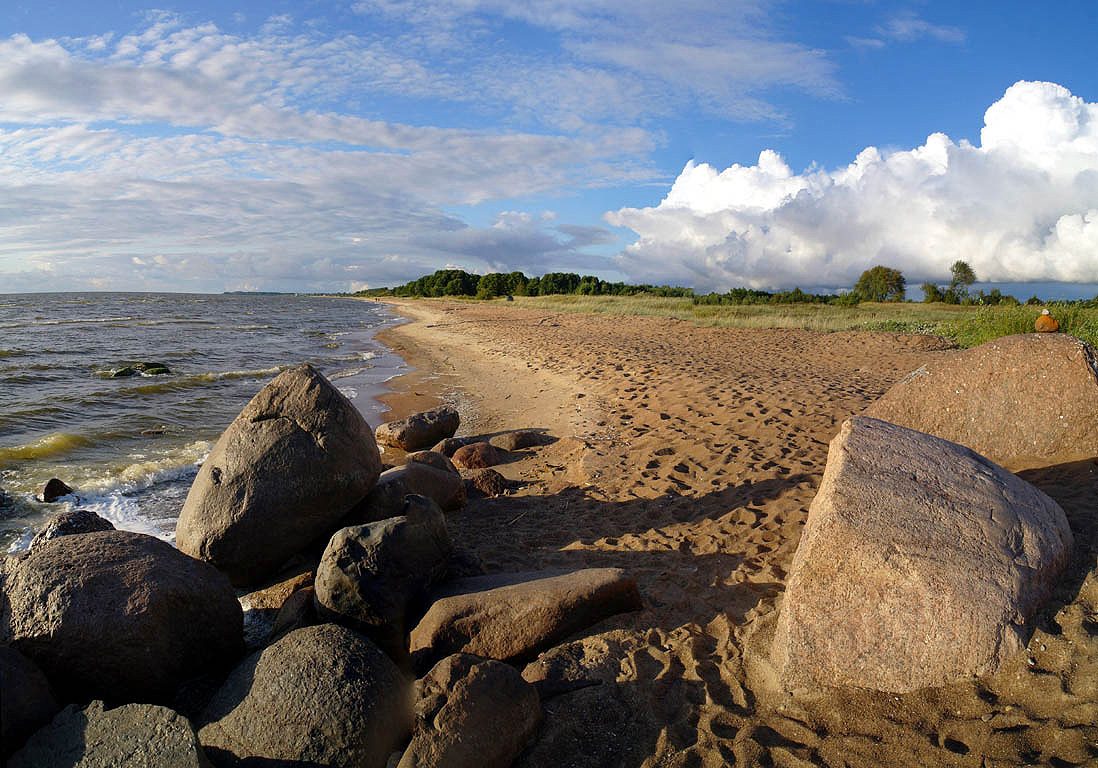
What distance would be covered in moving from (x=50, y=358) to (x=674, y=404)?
75.2 ft

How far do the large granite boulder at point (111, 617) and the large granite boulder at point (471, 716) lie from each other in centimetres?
155

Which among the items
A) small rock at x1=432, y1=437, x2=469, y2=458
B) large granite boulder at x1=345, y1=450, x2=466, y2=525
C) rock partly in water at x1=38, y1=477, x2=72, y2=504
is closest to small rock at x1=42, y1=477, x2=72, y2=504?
rock partly in water at x1=38, y1=477, x2=72, y2=504

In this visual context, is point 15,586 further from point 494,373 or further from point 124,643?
point 494,373

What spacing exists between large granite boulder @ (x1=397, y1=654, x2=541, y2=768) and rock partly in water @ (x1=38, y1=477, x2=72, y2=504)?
7.18m

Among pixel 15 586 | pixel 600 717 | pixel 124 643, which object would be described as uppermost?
pixel 15 586

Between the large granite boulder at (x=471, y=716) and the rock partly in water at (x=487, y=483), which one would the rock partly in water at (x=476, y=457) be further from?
the large granite boulder at (x=471, y=716)

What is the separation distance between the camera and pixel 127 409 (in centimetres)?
1363

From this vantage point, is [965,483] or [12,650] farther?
[965,483]

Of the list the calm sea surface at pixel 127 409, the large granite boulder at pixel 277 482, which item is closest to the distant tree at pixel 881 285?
the calm sea surface at pixel 127 409

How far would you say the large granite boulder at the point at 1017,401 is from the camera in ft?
18.9

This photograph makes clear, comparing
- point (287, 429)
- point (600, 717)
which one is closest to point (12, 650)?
point (287, 429)

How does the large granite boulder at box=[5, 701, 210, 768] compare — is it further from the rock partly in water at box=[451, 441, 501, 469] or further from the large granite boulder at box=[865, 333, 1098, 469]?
the large granite boulder at box=[865, 333, 1098, 469]

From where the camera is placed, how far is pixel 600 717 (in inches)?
148

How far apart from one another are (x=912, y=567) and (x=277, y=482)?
4.65m
